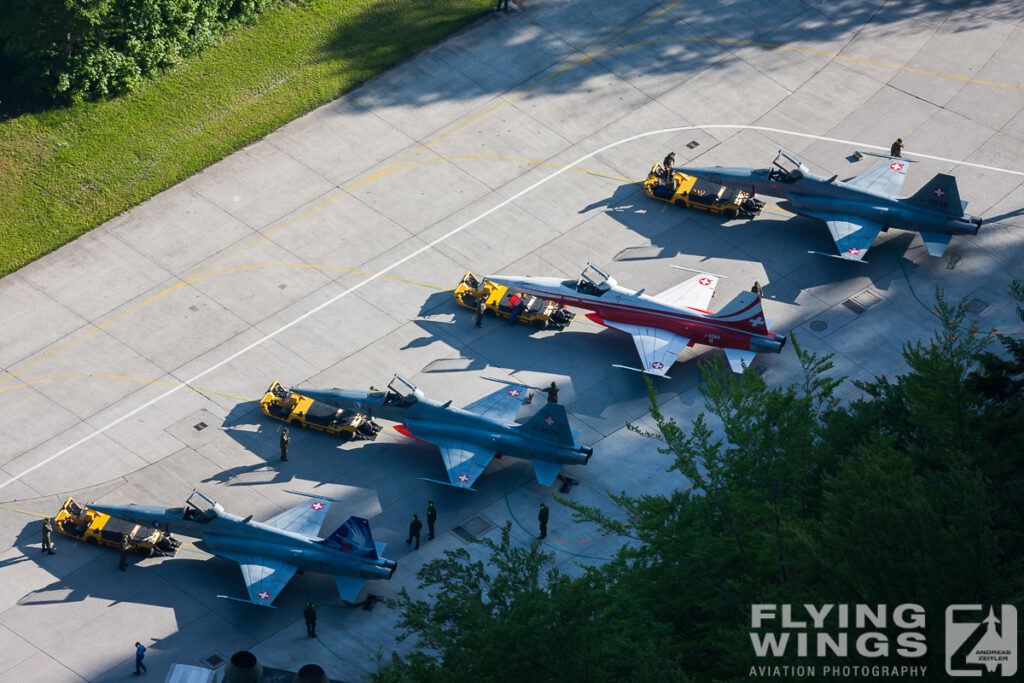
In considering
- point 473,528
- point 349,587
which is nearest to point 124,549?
point 349,587

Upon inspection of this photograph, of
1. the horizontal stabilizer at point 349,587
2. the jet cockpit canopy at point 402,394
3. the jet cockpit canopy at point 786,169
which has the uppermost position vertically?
the jet cockpit canopy at point 786,169

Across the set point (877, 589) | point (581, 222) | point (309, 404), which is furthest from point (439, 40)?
point (877, 589)

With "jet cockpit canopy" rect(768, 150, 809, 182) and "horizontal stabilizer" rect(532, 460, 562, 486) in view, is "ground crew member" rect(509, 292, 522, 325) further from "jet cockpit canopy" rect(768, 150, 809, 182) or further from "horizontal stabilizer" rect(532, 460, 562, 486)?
"jet cockpit canopy" rect(768, 150, 809, 182)

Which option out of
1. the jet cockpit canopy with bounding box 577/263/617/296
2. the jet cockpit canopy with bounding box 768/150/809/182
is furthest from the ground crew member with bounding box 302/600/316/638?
the jet cockpit canopy with bounding box 768/150/809/182

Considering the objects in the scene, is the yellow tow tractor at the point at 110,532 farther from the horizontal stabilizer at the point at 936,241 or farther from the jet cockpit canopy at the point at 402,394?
the horizontal stabilizer at the point at 936,241

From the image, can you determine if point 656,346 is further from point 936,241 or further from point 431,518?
point 936,241

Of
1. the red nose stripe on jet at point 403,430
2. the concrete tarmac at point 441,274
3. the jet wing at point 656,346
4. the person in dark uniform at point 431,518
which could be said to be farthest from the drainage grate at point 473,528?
the jet wing at point 656,346

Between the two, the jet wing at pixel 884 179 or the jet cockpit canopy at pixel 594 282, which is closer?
the jet cockpit canopy at pixel 594 282
